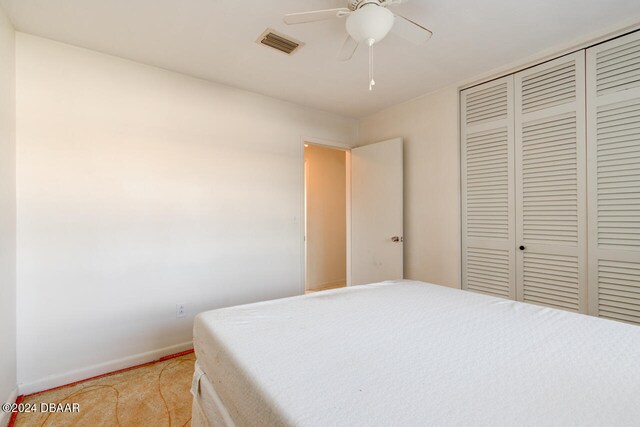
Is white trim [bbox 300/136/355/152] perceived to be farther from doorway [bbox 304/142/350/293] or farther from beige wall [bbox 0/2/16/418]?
beige wall [bbox 0/2/16/418]

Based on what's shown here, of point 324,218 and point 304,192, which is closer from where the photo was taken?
point 304,192

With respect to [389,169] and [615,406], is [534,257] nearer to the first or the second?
[389,169]

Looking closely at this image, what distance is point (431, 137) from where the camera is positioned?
9.37 ft

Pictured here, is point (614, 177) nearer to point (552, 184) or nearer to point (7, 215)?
point (552, 184)

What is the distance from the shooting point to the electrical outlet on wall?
2.40m

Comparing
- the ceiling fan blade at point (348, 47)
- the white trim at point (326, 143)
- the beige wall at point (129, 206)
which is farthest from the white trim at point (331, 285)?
the ceiling fan blade at point (348, 47)

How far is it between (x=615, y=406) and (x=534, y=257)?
Result: 5.89ft

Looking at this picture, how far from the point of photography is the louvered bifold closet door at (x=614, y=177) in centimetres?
179

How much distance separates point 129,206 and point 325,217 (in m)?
2.81

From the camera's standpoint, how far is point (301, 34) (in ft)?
6.26

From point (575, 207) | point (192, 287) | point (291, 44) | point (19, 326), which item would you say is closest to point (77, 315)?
point (19, 326)

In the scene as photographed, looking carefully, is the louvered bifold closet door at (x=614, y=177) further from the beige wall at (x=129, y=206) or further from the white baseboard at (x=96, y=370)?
the white baseboard at (x=96, y=370)

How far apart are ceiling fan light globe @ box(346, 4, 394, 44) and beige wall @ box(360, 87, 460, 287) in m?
1.61

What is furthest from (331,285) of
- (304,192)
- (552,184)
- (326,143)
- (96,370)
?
(552,184)
